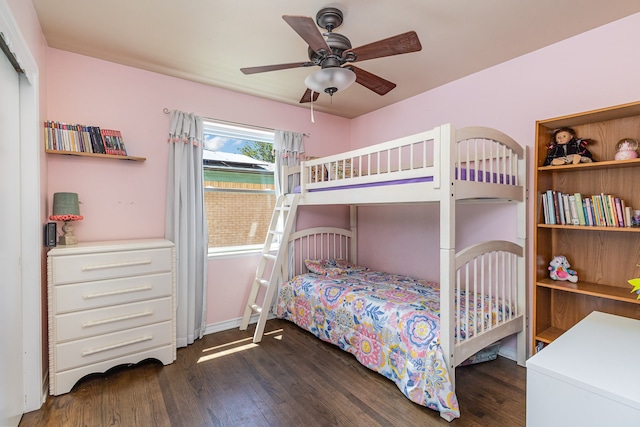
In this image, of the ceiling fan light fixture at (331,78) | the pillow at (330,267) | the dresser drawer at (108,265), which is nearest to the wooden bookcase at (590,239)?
the ceiling fan light fixture at (331,78)

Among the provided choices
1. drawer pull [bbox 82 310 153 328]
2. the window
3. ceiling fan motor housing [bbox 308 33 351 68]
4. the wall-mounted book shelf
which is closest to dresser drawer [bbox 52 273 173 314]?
drawer pull [bbox 82 310 153 328]

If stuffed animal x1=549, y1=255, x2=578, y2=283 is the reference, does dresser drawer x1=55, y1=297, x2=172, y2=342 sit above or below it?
below

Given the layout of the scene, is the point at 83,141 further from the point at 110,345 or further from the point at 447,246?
the point at 447,246

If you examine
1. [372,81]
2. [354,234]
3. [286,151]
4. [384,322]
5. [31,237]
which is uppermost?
[372,81]

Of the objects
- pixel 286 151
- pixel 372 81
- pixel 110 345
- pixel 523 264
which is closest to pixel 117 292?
pixel 110 345

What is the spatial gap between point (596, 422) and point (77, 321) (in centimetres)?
274

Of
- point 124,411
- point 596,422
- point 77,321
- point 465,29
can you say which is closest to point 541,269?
point 596,422

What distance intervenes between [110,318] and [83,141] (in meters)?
1.33

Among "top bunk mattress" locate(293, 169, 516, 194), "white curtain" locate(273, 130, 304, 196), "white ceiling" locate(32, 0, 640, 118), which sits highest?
"white ceiling" locate(32, 0, 640, 118)

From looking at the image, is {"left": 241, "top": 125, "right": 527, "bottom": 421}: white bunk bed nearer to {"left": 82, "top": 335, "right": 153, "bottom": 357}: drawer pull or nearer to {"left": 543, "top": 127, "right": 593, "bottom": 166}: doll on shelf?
{"left": 543, "top": 127, "right": 593, "bottom": 166}: doll on shelf

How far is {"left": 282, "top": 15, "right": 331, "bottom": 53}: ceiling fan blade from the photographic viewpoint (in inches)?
55.3

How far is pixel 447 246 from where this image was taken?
1.81m

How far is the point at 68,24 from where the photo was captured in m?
2.03

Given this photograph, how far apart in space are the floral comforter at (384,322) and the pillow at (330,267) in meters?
0.07
